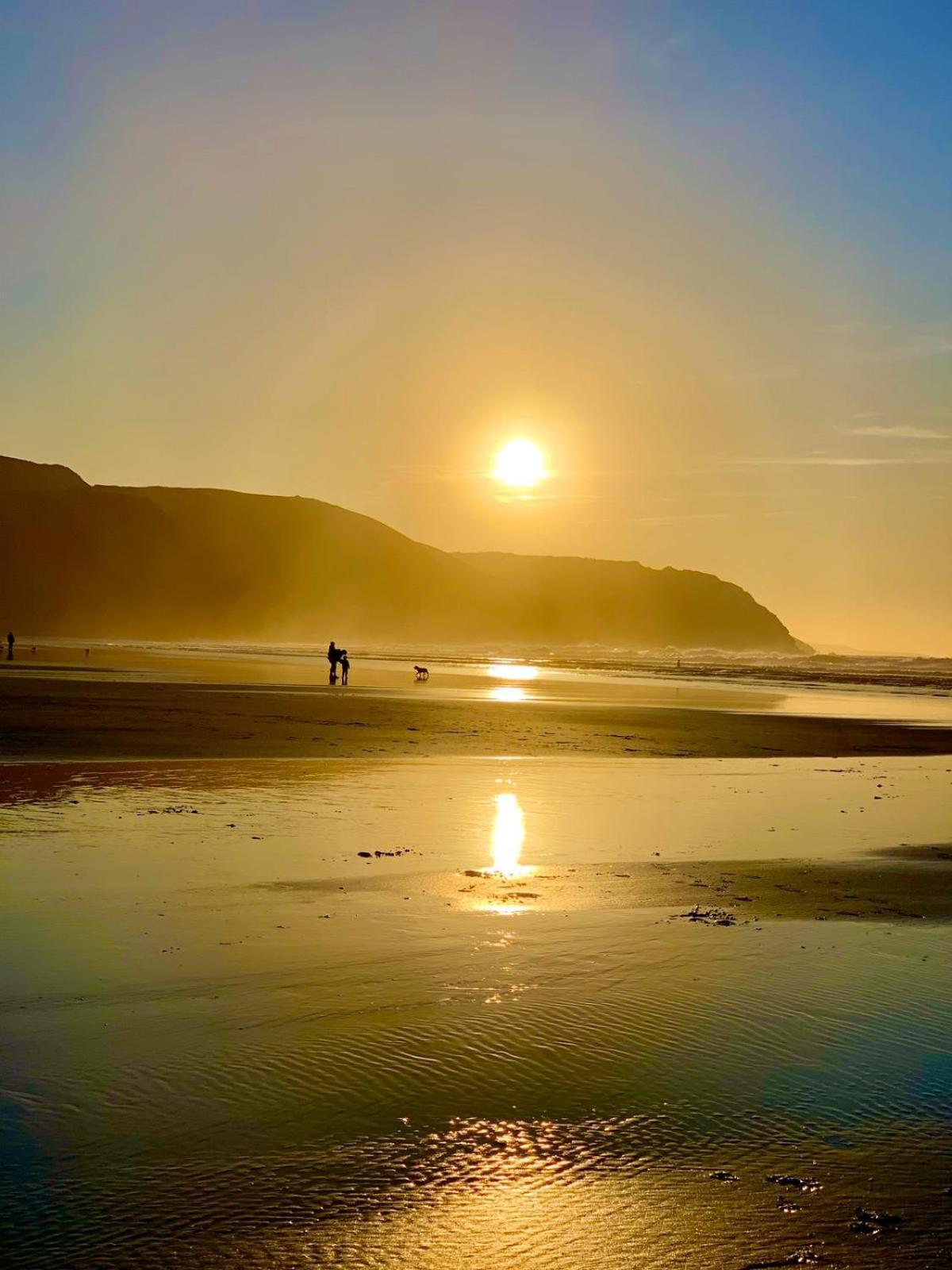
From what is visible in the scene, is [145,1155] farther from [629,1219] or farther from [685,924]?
Result: [685,924]

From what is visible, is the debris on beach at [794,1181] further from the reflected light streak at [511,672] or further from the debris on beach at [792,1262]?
the reflected light streak at [511,672]

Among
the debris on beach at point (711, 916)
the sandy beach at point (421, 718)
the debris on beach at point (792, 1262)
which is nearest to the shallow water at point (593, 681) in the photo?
the sandy beach at point (421, 718)

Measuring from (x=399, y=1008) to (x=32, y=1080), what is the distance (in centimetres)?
256

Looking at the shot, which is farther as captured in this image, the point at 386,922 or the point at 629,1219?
the point at 386,922

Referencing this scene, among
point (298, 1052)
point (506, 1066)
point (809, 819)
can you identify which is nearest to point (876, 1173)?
point (506, 1066)

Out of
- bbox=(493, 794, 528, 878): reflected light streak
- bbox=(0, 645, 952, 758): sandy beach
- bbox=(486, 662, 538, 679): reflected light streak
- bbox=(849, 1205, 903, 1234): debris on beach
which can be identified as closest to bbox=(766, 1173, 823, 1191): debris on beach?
bbox=(849, 1205, 903, 1234): debris on beach

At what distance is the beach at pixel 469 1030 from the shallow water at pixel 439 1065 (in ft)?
0.08

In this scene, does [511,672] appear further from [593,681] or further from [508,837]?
[508,837]

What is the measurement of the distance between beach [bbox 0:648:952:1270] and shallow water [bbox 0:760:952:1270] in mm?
25

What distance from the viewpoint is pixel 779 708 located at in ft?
161

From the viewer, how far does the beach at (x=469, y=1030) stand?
5391mm

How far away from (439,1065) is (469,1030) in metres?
0.67

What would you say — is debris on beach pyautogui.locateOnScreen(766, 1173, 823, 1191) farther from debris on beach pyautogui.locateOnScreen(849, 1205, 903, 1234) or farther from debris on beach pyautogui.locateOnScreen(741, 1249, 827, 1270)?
debris on beach pyautogui.locateOnScreen(741, 1249, 827, 1270)

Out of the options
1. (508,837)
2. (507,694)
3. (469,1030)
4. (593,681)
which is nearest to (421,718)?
(507,694)
